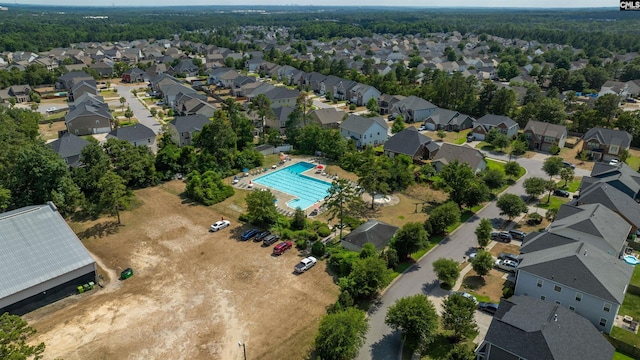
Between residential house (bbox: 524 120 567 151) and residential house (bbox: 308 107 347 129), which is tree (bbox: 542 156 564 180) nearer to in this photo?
residential house (bbox: 524 120 567 151)

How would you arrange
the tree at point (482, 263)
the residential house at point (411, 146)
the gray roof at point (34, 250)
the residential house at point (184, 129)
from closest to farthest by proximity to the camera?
the gray roof at point (34, 250)
the tree at point (482, 263)
the residential house at point (411, 146)
the residential house at point (184, 129)

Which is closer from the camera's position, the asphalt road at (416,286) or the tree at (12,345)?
the tree at (12,345)

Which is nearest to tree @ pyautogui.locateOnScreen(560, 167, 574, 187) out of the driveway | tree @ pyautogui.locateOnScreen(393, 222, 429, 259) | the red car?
tree @ pyautogui.locateOnScreen(393, 222, 429, 259)

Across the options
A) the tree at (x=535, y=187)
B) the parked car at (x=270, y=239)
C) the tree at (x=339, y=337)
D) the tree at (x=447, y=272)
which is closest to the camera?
the tree at (x=339, y=337)

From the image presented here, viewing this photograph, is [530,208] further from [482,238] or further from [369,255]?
[369,255]

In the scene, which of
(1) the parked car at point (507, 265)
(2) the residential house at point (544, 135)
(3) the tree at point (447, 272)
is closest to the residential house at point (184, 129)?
(3) the tree at point (447, 272)

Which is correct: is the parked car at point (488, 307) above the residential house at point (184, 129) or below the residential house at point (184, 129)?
below

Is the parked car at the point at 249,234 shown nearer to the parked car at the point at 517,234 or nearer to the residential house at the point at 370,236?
the residential house at the point at 370,236
